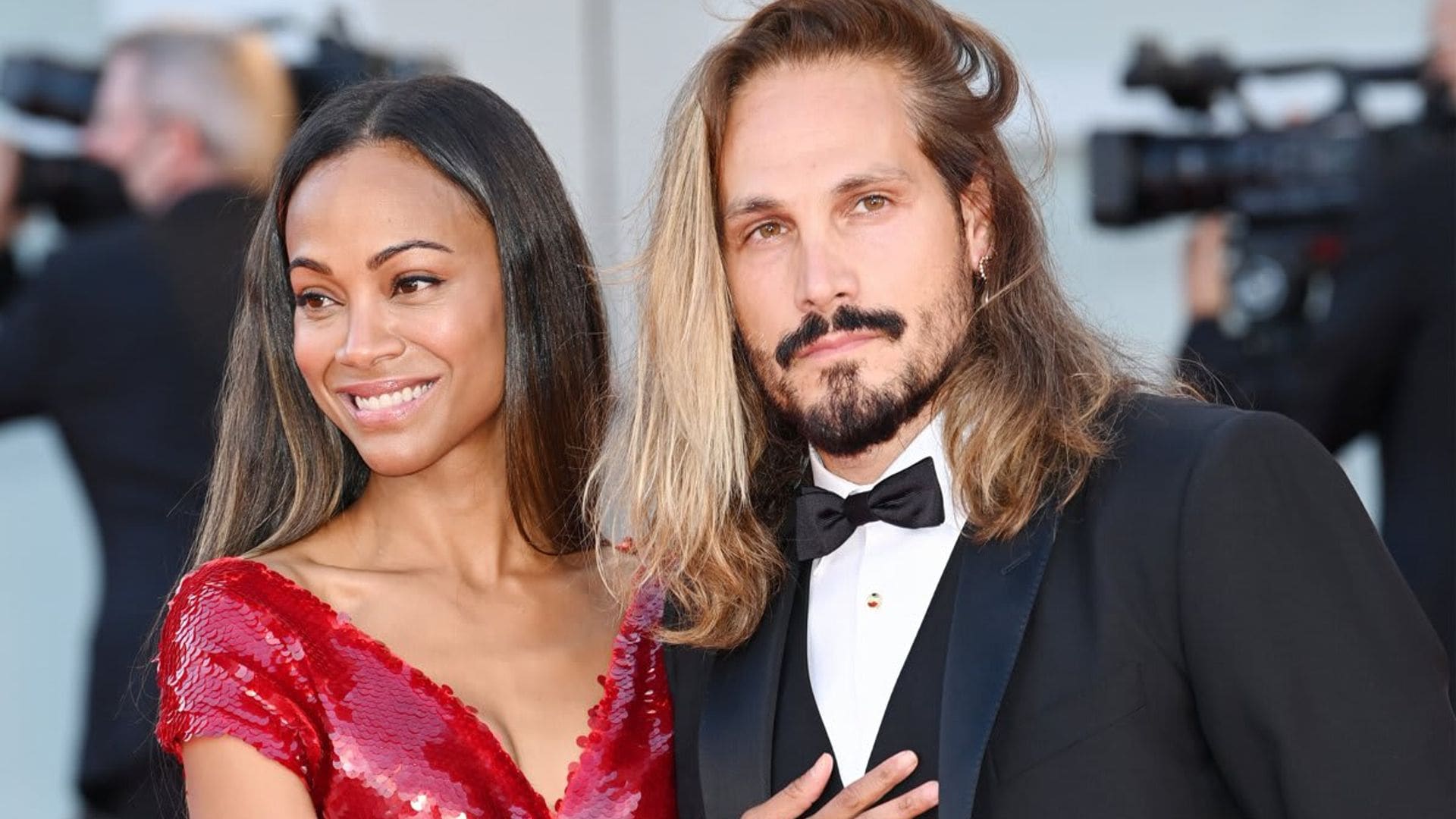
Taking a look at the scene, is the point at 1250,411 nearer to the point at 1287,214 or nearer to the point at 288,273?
the point at 288,273

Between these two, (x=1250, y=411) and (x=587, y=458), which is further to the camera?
(x=587, y=458)

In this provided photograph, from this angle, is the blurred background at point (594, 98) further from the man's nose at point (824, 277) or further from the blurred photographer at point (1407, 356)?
the man's nose at point (824, 277)

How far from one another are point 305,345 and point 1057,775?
0.95 meters

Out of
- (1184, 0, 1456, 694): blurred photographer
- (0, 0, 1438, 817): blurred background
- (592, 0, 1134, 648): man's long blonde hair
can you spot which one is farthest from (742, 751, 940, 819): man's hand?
→ (0, 0, 1438, 817): blurred background

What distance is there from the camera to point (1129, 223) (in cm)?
393

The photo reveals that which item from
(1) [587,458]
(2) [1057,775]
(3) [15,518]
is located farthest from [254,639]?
(3) [15,518]

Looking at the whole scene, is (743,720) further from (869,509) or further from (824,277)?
(824,277)

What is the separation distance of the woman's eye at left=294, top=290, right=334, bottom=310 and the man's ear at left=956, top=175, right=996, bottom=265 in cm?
70

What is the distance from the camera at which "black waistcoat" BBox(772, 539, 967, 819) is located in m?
1.87

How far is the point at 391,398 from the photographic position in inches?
85.2

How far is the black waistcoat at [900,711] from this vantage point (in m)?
1.87

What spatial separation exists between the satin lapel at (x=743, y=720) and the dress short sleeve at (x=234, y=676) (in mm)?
404

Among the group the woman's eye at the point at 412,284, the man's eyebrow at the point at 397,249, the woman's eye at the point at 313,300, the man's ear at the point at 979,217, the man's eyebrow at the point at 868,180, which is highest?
the man's eyebrow at the point at 397,249

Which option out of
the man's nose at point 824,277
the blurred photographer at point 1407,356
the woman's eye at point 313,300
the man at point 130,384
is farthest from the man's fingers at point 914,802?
the man at point 130,384
